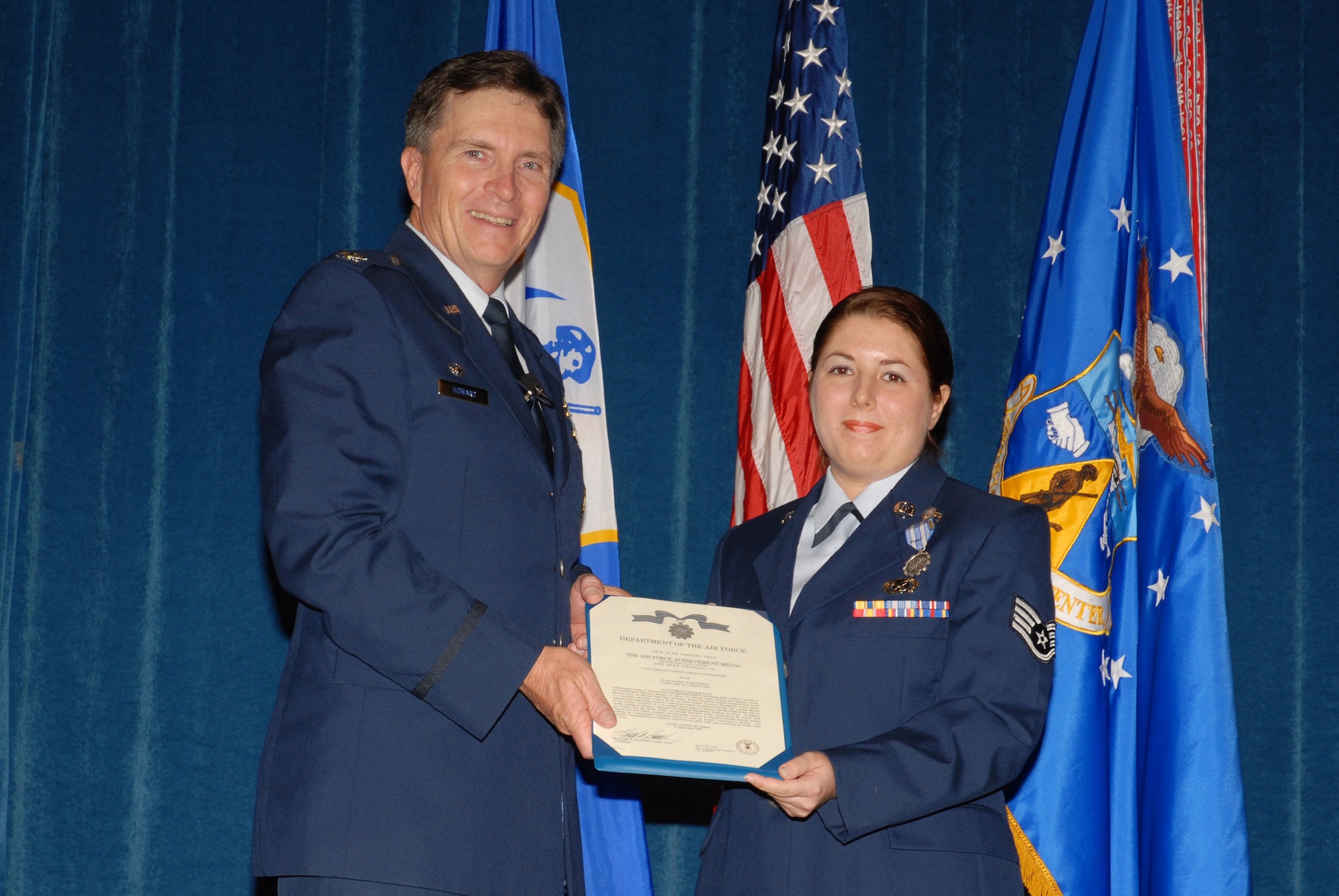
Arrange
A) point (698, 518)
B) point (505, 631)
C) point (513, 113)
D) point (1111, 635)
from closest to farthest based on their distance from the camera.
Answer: point (505, 631) → point (513, 113) → point (1111, 635) → point (698, 518)

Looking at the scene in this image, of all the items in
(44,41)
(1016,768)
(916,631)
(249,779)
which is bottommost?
(249,779)

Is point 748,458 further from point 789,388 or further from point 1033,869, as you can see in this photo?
point 1033,869

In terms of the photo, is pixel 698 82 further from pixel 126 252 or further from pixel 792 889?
pixel 792 889

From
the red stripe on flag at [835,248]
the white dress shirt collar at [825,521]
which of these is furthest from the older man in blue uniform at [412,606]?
the red stripe on flag at [835,248]

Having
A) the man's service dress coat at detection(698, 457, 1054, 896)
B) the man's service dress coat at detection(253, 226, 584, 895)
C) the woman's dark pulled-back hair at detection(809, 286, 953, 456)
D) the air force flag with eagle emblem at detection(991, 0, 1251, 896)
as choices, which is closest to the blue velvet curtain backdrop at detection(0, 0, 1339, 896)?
the air force flag with eagle emblem at detection(991, 0, 1251, 896)

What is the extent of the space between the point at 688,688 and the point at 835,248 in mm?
1742

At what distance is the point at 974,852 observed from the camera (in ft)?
6.61

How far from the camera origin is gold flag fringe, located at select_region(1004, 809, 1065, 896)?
2.76 meters

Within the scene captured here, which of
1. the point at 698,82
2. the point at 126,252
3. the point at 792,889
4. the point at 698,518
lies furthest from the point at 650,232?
the point at 792,889

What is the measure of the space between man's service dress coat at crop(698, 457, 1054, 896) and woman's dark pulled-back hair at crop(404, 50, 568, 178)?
1.03 m

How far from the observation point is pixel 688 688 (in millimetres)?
1965

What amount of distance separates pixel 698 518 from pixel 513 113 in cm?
191
